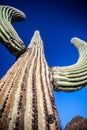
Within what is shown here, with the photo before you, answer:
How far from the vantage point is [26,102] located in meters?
1.37

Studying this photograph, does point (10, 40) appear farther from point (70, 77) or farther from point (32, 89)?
point (32, 89)

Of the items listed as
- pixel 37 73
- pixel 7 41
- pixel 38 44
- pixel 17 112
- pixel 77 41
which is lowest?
pixel 17 112

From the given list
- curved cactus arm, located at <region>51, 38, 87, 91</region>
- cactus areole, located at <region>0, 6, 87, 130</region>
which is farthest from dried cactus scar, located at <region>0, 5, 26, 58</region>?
curved cactus arm, located at <region>51, 38, 87, 91</region>

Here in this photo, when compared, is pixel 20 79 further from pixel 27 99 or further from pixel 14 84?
pixel 27 99

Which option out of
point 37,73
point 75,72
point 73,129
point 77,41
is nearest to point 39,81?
point 37,73

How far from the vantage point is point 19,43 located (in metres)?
2.46

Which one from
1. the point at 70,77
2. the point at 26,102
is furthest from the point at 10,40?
the point at 26,102

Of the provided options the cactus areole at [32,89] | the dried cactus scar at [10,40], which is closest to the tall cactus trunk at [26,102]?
the cactus areole at [32,89]

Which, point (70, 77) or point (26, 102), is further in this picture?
point (70, 77)

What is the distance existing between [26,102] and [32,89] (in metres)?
0.19

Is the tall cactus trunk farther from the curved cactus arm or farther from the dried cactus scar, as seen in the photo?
the dried cactus scar

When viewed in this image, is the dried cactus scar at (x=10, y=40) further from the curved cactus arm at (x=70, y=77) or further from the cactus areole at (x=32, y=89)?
the curved cactus arm at (x=70, y=77)

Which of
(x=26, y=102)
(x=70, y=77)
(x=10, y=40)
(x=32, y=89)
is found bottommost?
(x=26, y=102)

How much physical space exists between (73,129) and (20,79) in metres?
5.45
